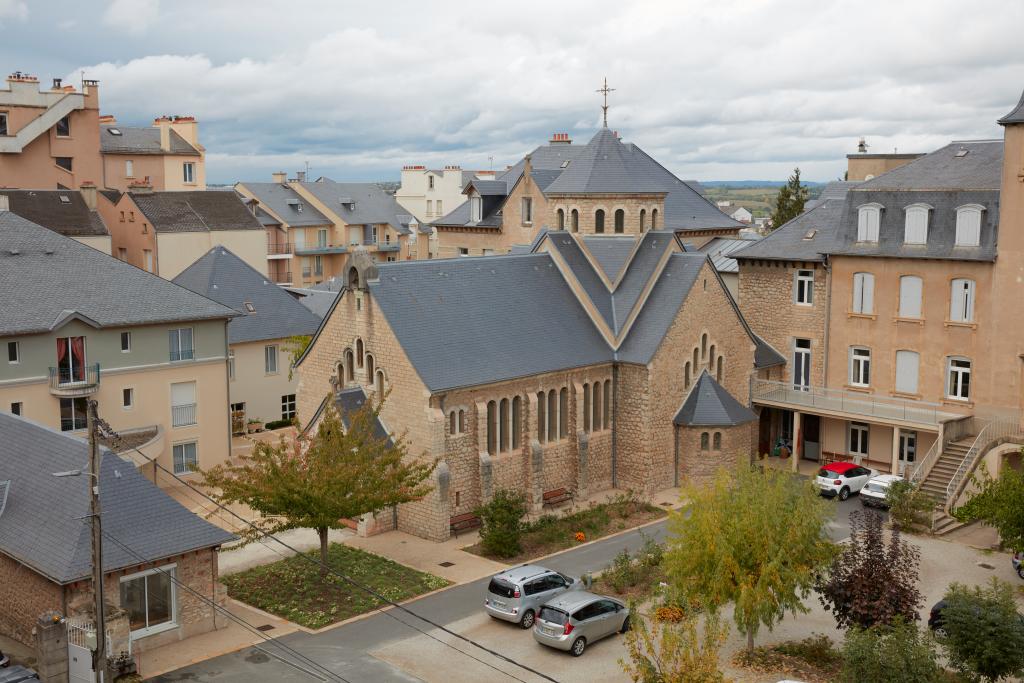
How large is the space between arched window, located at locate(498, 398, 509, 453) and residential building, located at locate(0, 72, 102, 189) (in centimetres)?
4592

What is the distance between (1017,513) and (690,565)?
419 inches

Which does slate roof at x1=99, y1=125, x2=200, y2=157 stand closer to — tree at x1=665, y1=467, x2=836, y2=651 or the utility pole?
the utility pole

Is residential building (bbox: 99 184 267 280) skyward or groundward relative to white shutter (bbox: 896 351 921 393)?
skyward

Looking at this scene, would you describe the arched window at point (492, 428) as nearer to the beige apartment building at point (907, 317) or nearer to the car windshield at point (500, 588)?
the car windshield at point (500, 588)

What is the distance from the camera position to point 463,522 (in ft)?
117

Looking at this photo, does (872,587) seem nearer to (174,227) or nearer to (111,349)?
(111,349)

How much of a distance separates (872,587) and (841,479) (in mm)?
15171

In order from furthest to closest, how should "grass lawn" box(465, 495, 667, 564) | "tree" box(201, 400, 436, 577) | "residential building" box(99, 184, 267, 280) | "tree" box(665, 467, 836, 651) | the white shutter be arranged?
"residential building" box(99, 184, 267, 280) < the white shutter < "grass lawn" box(465, 495, 667, 564) < "tree" box(201, 400, 436, 577) < "tree" box(665, 467, 836, 651)

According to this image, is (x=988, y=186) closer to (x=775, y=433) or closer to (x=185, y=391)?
(x=775, y=433)

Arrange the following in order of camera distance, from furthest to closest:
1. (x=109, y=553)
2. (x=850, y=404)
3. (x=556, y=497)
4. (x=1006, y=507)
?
1. (x=850, y=404)
2. (x=556, y=497)
3. (x=1006, y=507)
4. (x=109, y=553)

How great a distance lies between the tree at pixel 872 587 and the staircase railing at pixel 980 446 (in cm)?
1273

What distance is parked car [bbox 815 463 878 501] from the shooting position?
39094mm

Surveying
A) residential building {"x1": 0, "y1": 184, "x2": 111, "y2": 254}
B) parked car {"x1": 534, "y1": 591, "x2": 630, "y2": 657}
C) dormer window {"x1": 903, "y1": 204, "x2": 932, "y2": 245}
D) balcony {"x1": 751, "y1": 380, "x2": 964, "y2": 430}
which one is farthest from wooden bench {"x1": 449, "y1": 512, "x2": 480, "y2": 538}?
residential building {"x1": 0, "y1": 184, "x2": 111, "y2": 254}

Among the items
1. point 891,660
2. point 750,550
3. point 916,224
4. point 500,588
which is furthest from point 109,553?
point 916,224
